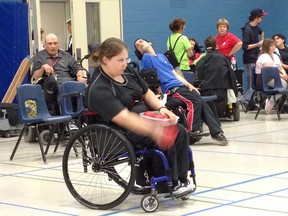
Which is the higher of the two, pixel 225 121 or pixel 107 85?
pixel 107 85

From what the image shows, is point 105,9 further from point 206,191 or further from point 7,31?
point 206,191

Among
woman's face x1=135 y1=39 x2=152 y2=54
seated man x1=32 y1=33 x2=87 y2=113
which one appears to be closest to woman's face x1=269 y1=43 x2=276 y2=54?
seated man x1=32 y1=33 x2=87 y2=113

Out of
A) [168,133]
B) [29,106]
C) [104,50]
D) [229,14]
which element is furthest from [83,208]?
[229,14]

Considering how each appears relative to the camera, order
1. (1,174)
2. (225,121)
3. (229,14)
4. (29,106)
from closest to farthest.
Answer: (1,174), (29,106), (225,121), (229,14)

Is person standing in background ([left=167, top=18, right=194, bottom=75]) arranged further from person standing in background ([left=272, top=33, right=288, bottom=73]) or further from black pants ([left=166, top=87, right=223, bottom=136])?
black pants ([left=166, top=87, right=223, bottom=136])

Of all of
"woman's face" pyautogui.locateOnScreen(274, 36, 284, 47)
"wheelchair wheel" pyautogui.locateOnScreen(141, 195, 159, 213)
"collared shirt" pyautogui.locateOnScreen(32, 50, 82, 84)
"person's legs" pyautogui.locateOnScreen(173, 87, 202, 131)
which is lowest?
"wheelchair wheel" pyautogui.locateOnScreen(141, 195, 159, 213)

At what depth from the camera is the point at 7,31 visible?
28.9ft

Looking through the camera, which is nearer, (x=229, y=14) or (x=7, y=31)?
(x=7, y=31)

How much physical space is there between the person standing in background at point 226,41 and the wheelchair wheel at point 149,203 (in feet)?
18.9

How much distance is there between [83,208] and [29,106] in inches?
86.3

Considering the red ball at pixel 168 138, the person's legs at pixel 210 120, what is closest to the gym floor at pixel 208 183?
the person's legs at pixel 210 120

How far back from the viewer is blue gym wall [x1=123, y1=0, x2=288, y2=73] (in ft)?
33.8

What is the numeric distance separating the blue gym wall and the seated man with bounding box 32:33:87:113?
3129 millimetres

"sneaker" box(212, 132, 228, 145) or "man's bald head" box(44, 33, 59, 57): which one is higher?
"man's bald head" box(44, 33, 59, 57)
